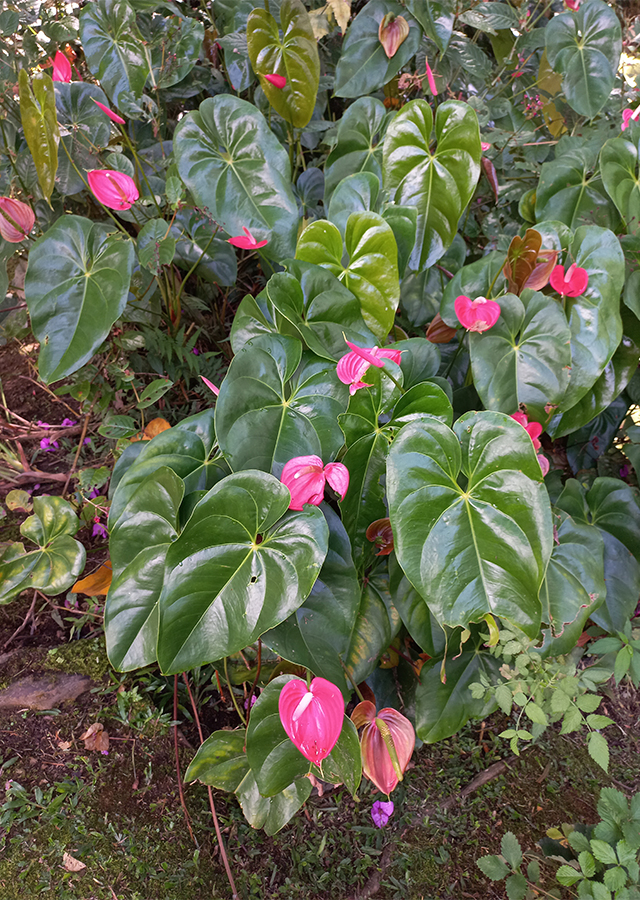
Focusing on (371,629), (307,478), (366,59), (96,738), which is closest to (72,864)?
(96,738)

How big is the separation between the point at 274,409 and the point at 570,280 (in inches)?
22.0

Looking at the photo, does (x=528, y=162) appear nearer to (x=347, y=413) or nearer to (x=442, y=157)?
(x=442, y=157)

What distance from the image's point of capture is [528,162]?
148 cm

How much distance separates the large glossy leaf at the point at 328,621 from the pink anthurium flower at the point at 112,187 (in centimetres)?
74

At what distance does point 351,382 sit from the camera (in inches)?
30.4

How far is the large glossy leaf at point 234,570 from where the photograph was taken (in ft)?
2.25

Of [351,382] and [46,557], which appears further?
[46,557]

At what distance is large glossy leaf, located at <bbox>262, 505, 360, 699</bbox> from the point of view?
816 millimetres

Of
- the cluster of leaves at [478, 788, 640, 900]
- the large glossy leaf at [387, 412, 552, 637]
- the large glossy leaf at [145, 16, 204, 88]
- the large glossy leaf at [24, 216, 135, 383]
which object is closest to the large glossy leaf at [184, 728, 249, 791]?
the cluster of leaves at [478, 788, 640, 900]

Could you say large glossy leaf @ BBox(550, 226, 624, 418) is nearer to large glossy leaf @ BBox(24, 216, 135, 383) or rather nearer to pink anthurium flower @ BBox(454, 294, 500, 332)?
pink anthurium flower @ BBox(454, 294, 500, 332)

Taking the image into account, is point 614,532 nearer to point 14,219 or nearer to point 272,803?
point 272,803

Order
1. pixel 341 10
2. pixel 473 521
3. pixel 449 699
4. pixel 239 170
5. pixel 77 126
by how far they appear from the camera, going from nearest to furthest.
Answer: pixel 473 521, pixel 449 699, pixel 239 170, pixel 77 126, pixel 341 10

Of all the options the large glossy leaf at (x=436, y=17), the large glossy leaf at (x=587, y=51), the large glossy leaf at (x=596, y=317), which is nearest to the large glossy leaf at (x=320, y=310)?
the large glossy leaf at (x=596, y=317)

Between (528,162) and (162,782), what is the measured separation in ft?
5.91
